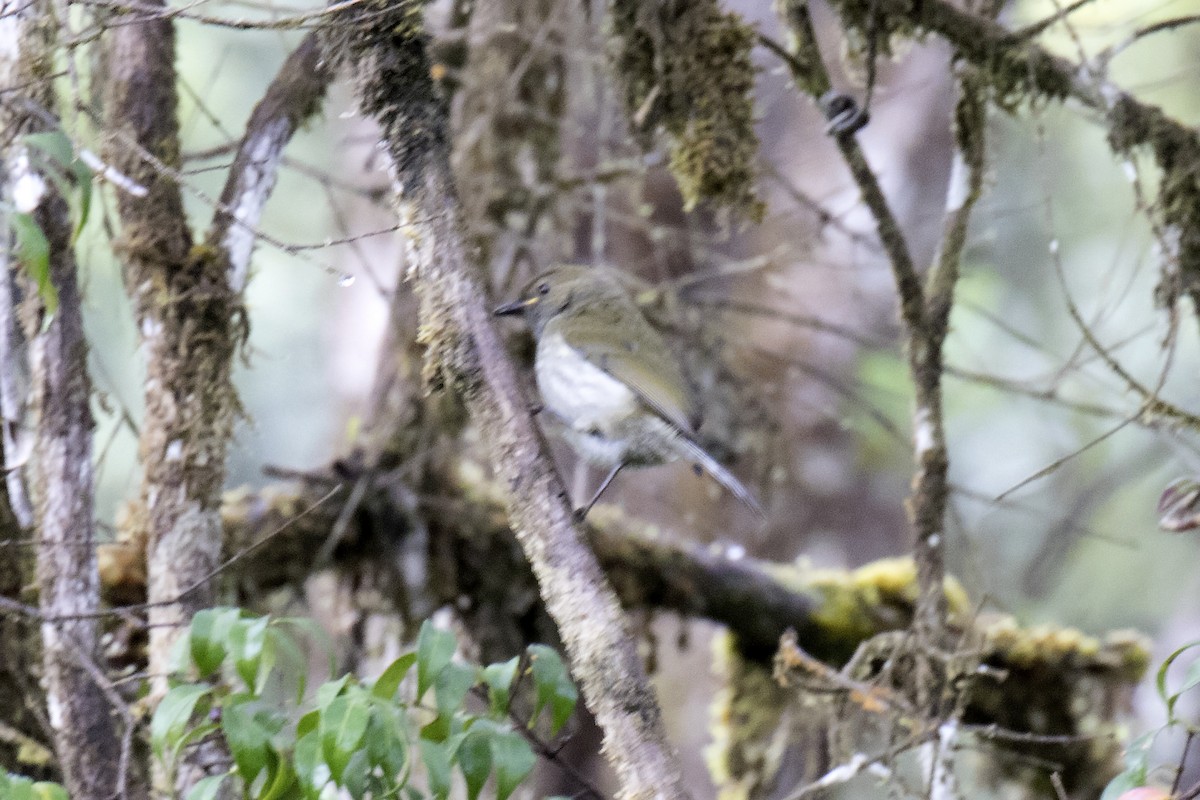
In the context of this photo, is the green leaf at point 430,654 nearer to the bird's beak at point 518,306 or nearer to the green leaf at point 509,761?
the green leaf at point 509,761

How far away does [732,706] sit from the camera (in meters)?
4.89

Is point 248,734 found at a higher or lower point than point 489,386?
lower

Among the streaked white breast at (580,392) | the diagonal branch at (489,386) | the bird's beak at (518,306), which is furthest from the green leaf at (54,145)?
the bird's beak at (518,306)

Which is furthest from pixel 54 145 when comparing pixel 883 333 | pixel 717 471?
pixel 883 333

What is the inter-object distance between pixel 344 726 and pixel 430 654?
0.21 metres

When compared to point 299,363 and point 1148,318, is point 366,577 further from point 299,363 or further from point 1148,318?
point 1148,318

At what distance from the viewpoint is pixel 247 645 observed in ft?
5.79

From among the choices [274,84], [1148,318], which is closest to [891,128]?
[1148,318]

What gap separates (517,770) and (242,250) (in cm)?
173

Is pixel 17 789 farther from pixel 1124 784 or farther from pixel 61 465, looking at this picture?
pixel 1124 784

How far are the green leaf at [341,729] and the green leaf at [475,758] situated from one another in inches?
9.1

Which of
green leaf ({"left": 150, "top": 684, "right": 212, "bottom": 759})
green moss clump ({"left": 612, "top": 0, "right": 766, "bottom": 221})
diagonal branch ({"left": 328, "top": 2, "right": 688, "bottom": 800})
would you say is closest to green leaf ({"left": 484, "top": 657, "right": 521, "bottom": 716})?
diagonal branch ({"left": 328, "top": 2, "right": 688, "bottom": 800})

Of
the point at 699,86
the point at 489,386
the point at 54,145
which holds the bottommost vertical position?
the point at 489,386

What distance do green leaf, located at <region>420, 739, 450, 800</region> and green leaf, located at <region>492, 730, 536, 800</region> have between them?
0.08 metres
